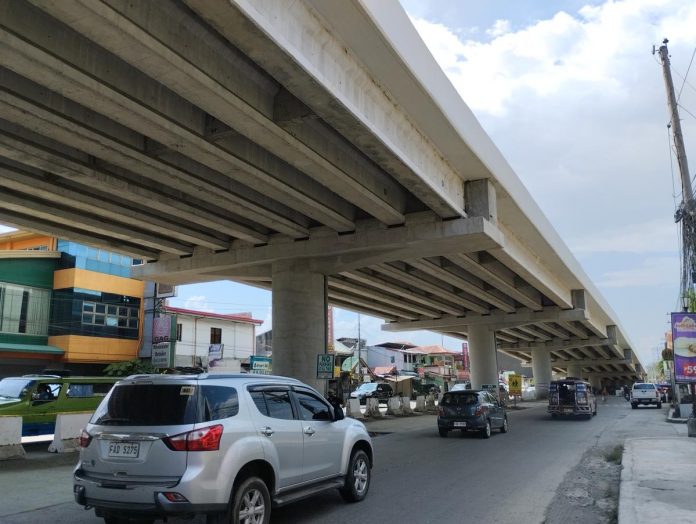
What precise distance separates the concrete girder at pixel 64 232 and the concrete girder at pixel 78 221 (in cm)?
23

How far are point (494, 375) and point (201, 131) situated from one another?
34.2 meters

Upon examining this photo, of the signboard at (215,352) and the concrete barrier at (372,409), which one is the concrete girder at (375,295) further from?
the signboard at (215,352)

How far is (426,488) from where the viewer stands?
959 centimetres

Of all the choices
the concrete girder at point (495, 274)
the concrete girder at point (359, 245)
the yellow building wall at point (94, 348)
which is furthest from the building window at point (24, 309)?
the concrete girder at point (495, 274)

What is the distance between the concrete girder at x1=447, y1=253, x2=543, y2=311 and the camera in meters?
23.6

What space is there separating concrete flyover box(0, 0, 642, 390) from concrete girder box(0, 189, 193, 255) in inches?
2.4

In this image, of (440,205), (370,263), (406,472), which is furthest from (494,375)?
(406,472)

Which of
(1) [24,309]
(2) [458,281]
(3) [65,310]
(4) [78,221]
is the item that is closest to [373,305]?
(2) [458,281]

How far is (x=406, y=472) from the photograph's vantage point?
446 inches

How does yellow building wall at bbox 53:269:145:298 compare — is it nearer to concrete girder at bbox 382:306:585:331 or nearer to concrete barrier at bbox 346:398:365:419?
concrete girder at bbox 382:306:585:331

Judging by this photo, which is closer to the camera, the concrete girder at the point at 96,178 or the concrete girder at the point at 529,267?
the concrete girder at the point at 96,178

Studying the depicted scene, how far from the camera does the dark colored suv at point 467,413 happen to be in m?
18.6

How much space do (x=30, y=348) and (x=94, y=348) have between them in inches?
153

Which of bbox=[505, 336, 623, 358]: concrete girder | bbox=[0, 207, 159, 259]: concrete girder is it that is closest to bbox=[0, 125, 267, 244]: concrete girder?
bbox=[0, 207, 159, 259]: concrete girder
